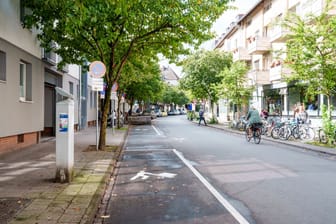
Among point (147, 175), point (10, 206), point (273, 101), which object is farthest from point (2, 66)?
point (273, 101)

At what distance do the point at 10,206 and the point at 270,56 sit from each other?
29.1 m

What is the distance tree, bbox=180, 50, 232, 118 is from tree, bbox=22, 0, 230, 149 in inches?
940

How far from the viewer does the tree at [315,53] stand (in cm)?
1630

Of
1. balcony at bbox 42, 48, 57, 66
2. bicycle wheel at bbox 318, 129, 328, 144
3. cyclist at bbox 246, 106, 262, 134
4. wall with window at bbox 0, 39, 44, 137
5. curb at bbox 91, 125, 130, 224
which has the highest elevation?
balcony at bbox 42, 48, 57, 66

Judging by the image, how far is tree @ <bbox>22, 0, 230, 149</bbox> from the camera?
1221 cm

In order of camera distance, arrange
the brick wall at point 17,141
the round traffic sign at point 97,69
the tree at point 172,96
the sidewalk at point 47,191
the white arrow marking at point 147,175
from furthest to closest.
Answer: the tree at point 172,96 < the round traffic sign at point 97,69 < the brick wall at point 17,141 < the white arrow marking at point 147,175 < the sidewalk at point 47,191

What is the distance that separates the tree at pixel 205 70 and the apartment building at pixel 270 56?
1.87 meters

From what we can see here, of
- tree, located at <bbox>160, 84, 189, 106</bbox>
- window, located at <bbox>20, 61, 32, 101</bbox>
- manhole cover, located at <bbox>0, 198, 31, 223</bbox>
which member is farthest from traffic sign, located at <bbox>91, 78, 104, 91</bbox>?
tree, located at <bbox>160, 84, 189, 106</bbox>

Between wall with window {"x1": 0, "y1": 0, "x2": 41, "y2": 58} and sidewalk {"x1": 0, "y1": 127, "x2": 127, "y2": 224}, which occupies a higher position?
wall with window {"x1": 0, "y1": 0, "x2": 41, "y2": 58}

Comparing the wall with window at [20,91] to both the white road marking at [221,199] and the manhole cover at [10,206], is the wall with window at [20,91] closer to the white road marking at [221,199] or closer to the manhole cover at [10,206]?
the white road marking at [221,199]

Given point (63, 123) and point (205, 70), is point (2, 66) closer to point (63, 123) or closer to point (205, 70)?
point (63, 123)

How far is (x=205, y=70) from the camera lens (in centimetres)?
3966

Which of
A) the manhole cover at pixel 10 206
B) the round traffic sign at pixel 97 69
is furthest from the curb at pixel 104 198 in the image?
the round traffic sign at pixel 97 69

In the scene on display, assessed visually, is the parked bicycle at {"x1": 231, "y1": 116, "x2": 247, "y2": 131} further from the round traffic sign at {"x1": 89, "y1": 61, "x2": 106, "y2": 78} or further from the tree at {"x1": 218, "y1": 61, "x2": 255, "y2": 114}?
the round traffic sign at {"x1": 89, "y1": 61, "x2": 106, "y2": 78}
